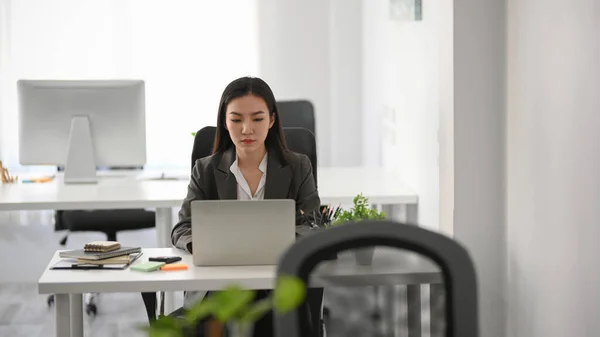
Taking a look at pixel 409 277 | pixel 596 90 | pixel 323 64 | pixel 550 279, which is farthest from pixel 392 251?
pixel 323 64

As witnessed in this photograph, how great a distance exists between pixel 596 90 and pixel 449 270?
1.14 meters

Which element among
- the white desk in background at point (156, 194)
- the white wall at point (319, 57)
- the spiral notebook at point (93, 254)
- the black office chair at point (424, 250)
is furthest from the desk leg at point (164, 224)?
the black office chair at point (424, 250)

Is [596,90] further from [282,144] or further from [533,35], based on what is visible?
[282,144]

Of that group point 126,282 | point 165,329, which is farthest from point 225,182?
point 165,329

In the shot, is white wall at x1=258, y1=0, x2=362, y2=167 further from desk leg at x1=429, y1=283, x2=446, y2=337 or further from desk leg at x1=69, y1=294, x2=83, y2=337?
desk leg at x1=429, y1=283, x2=446, y2=337

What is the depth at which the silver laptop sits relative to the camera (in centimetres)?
251

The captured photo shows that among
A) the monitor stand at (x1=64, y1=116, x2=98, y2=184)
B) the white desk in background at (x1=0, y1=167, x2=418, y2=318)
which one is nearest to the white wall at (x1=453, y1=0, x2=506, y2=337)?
the white desk in background at (x1=0, y1=167, x2=418, y2=318)

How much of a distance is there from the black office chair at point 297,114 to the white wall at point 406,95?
1.62ft

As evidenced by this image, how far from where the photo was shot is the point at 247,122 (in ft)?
10.1

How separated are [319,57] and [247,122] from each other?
3184 millimetres

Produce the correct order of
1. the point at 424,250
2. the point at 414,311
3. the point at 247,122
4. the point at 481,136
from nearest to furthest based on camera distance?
the point at 424,250
the point at 414,311
the point at 247,122
the point at 481,136

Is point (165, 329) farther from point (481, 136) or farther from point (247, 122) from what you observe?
point (481, 136)

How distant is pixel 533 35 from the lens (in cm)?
301

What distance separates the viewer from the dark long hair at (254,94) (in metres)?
3.12
